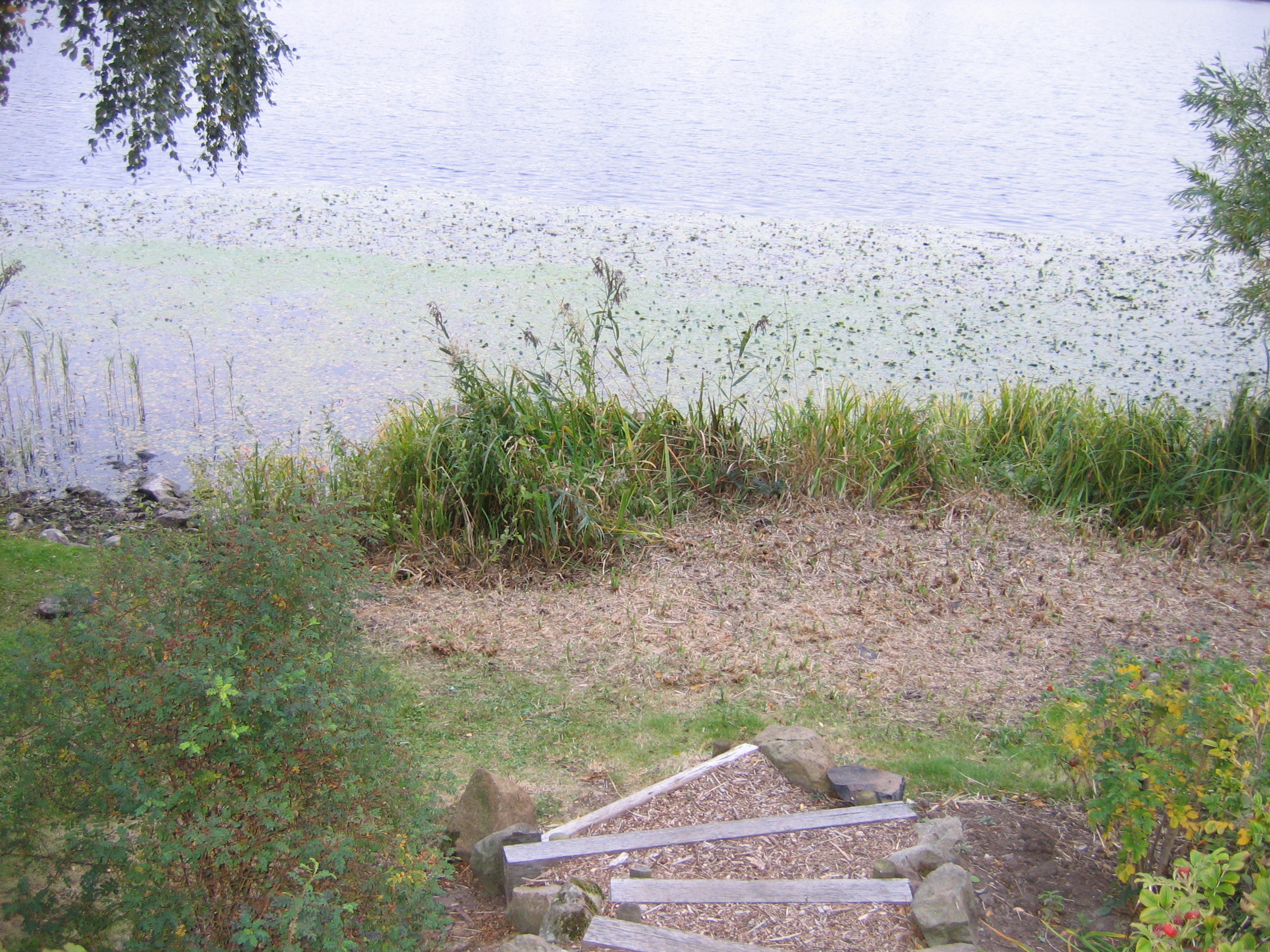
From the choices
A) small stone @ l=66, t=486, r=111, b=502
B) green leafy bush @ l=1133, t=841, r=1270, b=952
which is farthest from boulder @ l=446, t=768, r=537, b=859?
small stone @ l=66, t=486, r=111, b=502

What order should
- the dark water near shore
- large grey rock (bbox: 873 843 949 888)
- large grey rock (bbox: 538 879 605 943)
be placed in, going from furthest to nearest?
1. the dark water near shore
2. large grey rock (bbox: 873 843 949 888)
3. large grey rock (bbox: 538 879 605 943)

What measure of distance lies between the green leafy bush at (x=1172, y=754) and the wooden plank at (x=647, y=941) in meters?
1.12

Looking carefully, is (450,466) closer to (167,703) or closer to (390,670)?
(390,670)

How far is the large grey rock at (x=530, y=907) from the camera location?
3090 mm

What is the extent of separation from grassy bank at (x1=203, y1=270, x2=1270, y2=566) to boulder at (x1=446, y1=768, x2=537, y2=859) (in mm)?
2525

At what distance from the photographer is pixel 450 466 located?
6551mm

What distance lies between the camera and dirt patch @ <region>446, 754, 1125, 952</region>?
3.04 meters

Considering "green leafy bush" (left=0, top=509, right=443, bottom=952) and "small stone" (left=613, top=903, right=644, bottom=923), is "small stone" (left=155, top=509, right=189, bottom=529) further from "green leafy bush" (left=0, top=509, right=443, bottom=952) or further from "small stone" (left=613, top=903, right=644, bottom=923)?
"small stone" (left=613, top=903, right=644, bottom=923)

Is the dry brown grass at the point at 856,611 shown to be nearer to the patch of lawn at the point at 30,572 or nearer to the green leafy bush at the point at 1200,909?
the patch of lawn at the point at 30,572

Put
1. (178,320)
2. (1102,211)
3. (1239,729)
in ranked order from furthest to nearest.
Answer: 1. (1102,211)
2. (178,320)
3. (1239,729)

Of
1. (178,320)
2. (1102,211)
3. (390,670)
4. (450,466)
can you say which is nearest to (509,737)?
(390,670)

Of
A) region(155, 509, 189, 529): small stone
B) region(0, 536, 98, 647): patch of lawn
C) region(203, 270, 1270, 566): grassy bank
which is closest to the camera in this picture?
region(0, 536, 98, 647): patch of lawn

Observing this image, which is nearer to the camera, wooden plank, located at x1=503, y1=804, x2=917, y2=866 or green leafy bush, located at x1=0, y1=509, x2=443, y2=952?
green leafy bush, located at x1=0, y1=509, x2=443, y2=952

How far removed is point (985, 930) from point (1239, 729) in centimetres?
91
